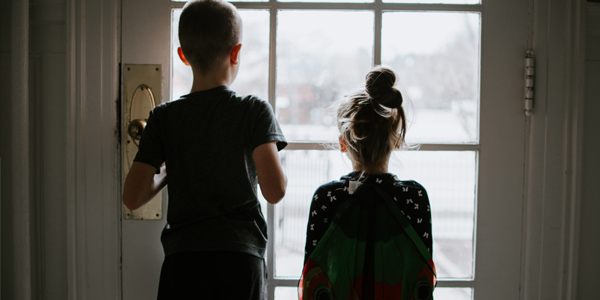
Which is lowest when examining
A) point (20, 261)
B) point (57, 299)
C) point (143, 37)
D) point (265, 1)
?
point (57, 299)

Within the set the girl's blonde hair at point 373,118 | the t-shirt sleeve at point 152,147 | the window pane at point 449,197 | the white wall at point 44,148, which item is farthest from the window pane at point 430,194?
the white wall at point 44,148

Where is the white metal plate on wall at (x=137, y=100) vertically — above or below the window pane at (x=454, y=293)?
above

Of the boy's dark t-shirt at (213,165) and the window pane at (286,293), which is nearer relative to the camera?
the boy's dark t-shirt at (213,165)

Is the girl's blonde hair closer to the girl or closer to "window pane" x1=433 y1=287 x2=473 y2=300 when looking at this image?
the girl

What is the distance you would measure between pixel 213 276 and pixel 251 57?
575 mm

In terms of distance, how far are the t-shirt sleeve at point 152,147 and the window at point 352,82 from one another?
0.82ft

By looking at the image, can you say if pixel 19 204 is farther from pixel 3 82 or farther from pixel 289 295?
pixel 289 295

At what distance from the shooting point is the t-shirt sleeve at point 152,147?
93 centimetres

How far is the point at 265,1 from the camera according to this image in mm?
1156

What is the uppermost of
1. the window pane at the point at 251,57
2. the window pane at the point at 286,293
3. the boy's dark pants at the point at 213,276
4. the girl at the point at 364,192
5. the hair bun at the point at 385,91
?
the window pane at the point at 251,57

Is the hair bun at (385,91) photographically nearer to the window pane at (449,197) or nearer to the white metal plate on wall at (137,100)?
the window pane at (449,197)

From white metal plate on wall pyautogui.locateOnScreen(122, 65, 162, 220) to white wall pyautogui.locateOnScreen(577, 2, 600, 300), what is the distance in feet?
3.70

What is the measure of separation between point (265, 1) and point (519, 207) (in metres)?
0.87

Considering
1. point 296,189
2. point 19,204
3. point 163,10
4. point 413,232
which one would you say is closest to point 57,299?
point 19,204
